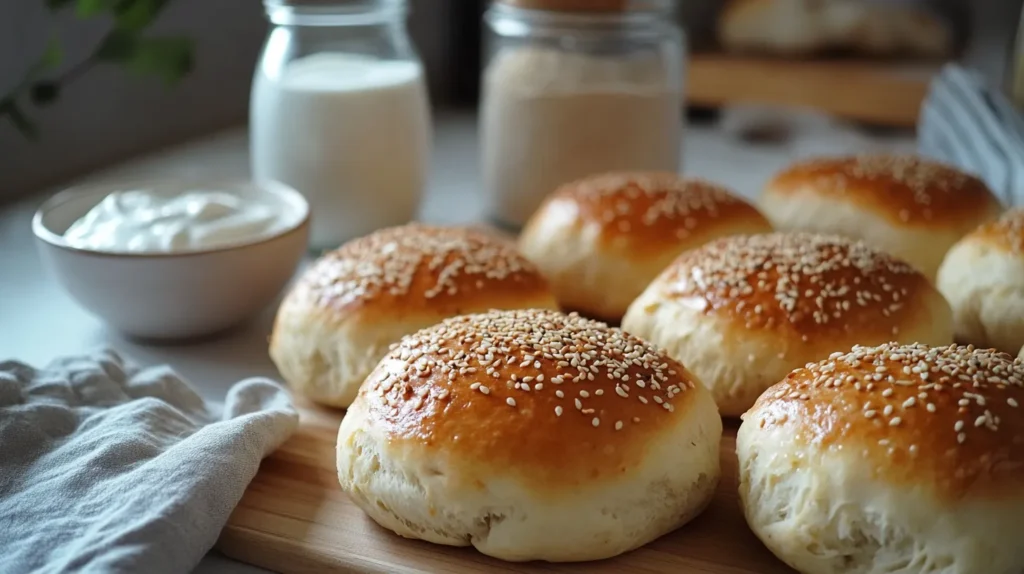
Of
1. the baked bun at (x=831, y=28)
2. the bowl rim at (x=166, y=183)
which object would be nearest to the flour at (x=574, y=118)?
the bowl rim at (x=166, y=183)

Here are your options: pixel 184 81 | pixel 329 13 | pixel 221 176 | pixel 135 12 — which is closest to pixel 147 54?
pixel 135 12

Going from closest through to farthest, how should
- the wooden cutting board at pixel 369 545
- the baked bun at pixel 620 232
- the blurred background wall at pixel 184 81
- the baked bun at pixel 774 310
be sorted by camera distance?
1. the wooden cutting board at pixel 369 545
2. the baked bun at pixel 774 310
3. the baked bun at pixel 620 232
4. the blurred background wall at pixel 184 81

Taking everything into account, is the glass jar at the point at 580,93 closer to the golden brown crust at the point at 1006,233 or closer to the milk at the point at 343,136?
the milk at the point at 343,136

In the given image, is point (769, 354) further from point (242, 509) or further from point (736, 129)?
point (736, 129)

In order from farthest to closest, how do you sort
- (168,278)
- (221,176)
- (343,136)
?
1. (221,176)
2. (343,136)
3. (168,278)

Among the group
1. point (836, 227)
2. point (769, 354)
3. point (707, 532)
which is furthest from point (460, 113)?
point (707, 532)

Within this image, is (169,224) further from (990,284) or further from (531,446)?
(990,284)

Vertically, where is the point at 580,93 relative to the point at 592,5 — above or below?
below
